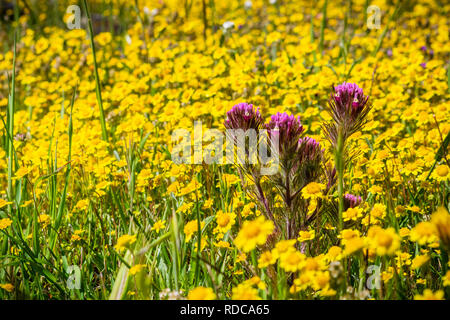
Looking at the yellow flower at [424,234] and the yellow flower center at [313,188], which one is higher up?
the yellow flower center at [313,188]

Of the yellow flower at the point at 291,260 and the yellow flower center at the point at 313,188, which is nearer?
the yellow flower at the point at 291,260

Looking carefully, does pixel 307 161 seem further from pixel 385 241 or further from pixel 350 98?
pixel 385 241

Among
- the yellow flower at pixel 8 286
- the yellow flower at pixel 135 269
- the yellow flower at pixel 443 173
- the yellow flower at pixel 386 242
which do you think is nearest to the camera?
the yellow flower at pixel 386 242

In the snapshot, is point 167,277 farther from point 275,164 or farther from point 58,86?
point 58,86

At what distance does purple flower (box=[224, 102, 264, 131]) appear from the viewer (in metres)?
1.62

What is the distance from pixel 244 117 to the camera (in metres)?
1.62

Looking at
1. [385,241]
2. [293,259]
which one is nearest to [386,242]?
[385,241]

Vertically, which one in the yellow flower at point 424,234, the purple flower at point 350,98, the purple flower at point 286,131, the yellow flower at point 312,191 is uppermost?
the purple flower at point 350,98

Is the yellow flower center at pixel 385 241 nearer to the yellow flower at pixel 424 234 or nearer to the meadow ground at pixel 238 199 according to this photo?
the meadow ground at pixel 238 199

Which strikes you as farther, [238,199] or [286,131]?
[238,199]

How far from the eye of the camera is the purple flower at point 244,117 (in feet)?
5.32

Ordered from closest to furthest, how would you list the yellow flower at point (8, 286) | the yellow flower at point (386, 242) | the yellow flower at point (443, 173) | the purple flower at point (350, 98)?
the yellow flower at point (386, 242) < the yellow flower at point (8, 286) < the purple flower at point (350, 98) < the yellow flower at point (443, 173)

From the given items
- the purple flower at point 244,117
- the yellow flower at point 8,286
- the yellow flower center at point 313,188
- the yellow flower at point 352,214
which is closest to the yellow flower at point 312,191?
the yellow flower center at point 313,188
